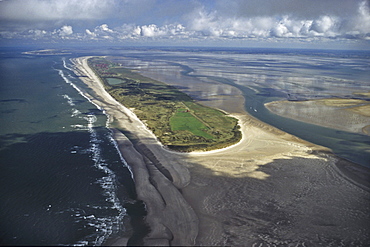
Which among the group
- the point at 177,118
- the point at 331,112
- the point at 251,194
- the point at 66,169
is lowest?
the point at 251,194

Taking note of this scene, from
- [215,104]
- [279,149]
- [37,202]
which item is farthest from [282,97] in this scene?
[37,202]

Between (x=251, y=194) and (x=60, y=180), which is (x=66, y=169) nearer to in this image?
(x=60, y=180)

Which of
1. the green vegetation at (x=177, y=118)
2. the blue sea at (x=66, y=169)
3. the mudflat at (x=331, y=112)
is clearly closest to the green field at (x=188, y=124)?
the green vegetation at (x=177, y=118)

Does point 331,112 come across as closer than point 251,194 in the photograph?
No

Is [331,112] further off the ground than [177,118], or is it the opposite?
[331,112]

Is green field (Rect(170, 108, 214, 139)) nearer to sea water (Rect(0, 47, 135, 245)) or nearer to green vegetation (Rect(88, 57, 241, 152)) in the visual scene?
green vegetation (Rect(88, 57, 241, 152))

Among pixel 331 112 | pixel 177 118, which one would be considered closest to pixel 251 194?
pixel 177 118

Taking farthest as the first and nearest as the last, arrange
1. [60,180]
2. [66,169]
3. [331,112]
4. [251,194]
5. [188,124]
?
[331,112]
[188,124]
[66,169]
[60,180]
[251,194]
